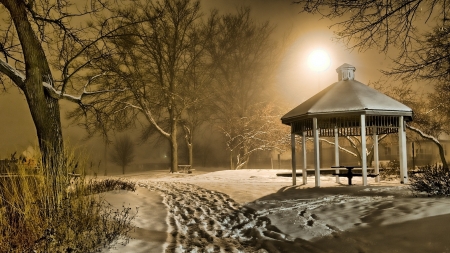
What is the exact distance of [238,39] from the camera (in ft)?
99.5

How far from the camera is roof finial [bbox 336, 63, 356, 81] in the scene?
50.5 feet

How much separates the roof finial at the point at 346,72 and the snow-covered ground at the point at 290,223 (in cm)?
534

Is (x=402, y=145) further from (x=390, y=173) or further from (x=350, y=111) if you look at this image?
(x=390, y=173)

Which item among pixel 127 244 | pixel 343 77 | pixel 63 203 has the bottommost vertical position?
pixel 127 244

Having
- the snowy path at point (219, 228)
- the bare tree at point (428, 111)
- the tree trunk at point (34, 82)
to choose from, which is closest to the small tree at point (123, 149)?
the bare tree at point (428, 111)

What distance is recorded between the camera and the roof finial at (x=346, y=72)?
15398mm

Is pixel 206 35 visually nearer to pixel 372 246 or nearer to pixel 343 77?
pixel 343 77

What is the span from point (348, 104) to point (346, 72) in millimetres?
2458

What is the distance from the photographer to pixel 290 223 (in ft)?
26.6

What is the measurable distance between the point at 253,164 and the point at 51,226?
168 feet

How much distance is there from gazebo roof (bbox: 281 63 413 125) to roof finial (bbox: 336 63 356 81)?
45cm

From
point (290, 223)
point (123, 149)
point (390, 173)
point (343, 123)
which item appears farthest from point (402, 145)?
point (123, 149)

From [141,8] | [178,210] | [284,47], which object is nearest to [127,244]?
[178,210]

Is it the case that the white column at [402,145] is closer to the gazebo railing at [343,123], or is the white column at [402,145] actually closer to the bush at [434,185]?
the gazebo railing at [343,123]
